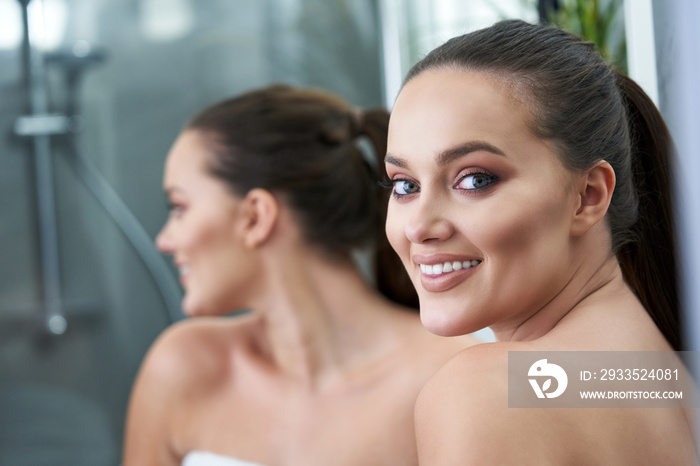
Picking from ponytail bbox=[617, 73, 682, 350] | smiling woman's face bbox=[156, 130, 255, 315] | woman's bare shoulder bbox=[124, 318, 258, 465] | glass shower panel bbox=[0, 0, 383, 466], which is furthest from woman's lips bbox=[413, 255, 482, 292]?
glass shower panel bbox=[0, 0, 383, 466]

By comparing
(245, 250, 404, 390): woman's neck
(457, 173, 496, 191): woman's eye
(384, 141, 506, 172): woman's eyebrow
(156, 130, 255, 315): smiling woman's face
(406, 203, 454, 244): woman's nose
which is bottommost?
(245, 250, 404, 390): woman's neck

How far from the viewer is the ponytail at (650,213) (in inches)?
21.9

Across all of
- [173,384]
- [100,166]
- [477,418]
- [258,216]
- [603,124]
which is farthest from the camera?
[100,166]

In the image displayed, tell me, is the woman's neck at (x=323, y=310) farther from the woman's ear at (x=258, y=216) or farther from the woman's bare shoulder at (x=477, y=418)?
the woman's bare shoulder at (x=477, y=418)

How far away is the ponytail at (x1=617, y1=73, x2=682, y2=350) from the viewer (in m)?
0.56

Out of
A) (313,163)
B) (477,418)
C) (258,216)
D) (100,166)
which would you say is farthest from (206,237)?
(477,418)

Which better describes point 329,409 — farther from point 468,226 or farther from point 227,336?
point 468,226

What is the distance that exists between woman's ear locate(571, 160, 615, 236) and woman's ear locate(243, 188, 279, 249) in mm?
591

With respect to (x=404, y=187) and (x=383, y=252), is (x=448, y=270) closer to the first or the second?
(x=404, y=187)

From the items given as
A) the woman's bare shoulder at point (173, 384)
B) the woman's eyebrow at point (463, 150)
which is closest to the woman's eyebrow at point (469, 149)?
the woman's eyebrow at point (463, 150)

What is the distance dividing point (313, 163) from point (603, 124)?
575 millimetres

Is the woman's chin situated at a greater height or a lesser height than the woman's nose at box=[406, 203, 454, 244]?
lesser

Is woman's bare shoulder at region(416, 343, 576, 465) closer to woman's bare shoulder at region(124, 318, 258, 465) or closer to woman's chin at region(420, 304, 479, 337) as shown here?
woman's chin at region(420, 304, 479, 337)

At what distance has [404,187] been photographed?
0.51m
